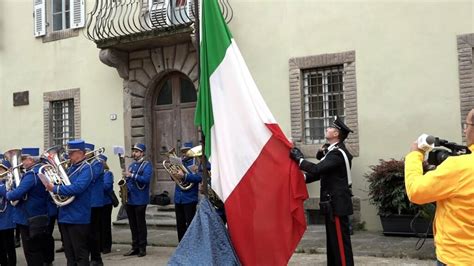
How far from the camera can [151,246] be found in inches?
375

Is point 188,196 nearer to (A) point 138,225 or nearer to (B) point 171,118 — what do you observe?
(A) point 138,225

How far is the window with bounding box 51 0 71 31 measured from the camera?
45.3 ft

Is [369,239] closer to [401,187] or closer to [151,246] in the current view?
[401,187]

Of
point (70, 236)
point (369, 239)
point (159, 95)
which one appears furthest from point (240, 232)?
point (159, 95)

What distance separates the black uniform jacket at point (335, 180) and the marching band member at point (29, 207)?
353 centimetres

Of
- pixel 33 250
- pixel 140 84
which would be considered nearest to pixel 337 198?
pixel 33 250

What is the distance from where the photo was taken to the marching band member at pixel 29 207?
23.1 ft

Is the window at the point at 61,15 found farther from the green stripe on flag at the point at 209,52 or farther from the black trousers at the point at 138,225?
the green stripe on flag at the point at 209,52

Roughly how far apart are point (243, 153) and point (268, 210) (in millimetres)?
602

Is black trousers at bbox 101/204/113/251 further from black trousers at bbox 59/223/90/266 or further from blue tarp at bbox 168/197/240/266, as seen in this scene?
blue tarp at bbox 168/197/240/266

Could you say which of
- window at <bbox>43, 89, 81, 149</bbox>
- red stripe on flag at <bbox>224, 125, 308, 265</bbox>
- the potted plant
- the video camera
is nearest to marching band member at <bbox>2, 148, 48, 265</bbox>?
red stripe on flag at <bbox>224, 125, 308, 265</bbox>

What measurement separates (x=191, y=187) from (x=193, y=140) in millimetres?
3442

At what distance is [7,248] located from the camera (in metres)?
7.75

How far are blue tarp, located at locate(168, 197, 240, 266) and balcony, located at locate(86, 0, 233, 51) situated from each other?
636 centimetres
